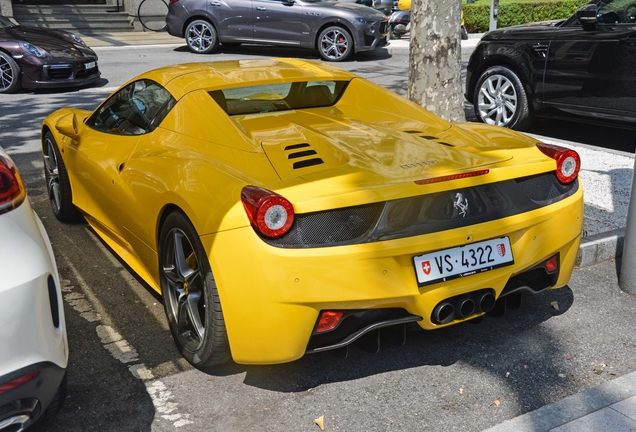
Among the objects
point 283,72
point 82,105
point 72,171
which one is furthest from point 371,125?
point 82,105

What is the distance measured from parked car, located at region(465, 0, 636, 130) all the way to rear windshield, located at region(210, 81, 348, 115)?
375cm

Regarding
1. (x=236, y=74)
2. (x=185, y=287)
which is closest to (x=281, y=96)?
(x=236, y=74)

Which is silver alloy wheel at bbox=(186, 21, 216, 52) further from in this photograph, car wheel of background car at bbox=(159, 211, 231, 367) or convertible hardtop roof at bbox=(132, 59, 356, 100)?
car wheel of background car at bbox=(159, 211, 231, 367)

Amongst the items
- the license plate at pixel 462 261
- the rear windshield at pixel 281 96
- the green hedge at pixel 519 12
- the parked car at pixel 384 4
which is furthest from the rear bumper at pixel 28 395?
the parked car at pixel 384 4

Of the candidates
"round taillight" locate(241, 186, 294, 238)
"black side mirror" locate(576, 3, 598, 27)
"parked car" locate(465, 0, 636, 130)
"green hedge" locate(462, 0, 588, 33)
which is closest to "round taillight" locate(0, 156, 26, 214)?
"round taillight" locate(241, 186, 294, 238)

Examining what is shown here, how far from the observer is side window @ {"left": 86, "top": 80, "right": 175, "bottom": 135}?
432 centimetres

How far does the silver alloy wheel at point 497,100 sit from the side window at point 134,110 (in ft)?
15.7

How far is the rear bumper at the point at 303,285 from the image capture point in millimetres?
A: 3088

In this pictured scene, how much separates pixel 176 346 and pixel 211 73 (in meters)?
1.60

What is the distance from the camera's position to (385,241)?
3.19 meters

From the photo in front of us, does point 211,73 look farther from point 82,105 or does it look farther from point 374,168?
point 82,105

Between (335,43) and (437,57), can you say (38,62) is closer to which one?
(335,43)

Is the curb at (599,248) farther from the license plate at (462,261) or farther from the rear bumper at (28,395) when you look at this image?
the rear bumper at (28,395)

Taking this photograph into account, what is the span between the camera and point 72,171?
5.18m
